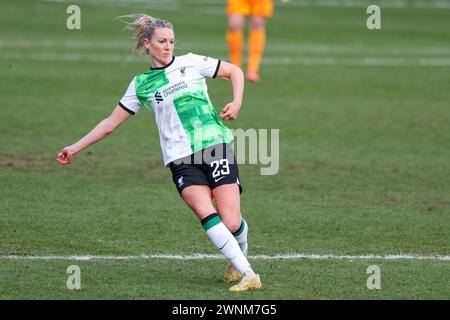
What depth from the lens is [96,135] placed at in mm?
7852

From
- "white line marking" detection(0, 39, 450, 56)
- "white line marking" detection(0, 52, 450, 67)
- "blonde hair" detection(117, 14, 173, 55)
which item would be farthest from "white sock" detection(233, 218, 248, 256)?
"white line marking" detection(0, 39, 450, 56)

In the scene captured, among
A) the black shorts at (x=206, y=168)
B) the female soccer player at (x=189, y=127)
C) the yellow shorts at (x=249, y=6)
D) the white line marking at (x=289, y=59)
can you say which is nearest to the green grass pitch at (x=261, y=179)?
the white line marking at (x=289, y=59)

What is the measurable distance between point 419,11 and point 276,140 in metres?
25.5

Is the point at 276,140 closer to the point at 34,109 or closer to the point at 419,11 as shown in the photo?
the point at 34,109

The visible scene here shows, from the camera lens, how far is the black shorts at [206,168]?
7.69 m

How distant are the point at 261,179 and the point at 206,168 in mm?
4831

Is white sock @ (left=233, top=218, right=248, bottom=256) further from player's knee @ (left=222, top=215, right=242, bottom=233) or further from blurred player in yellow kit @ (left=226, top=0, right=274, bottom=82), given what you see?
blurred player in yellow kit @ (left=226, top=0, right=274, bottom=82)

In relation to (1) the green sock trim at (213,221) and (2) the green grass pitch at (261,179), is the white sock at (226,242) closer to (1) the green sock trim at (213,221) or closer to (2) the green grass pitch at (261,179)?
(1) the green sock trim at (213,221)

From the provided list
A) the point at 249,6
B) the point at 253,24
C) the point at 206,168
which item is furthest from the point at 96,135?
the point at 253,24

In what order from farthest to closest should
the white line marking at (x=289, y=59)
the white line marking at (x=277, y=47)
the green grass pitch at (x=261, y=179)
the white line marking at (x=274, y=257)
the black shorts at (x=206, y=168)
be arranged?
the white line marking at (x=277, y=47) < the white line marking at (x=289, y=59) < the white line marking at (x=274, y=257) < the green grass pitch at (x=261, y=179) < the black shorts at (x=206, y=168)

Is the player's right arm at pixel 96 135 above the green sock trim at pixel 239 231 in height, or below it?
above

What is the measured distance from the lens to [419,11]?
38438 millimetres
